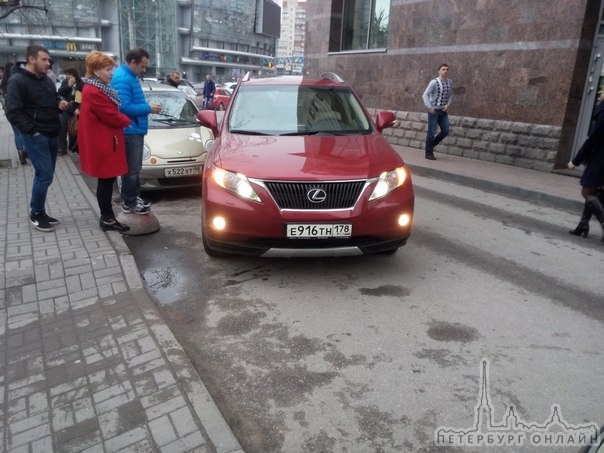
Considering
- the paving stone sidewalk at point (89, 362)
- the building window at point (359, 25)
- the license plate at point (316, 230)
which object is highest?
the building window at point (359, 25)

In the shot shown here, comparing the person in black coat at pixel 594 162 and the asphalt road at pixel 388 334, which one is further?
the person in black coat at pixel 594 162

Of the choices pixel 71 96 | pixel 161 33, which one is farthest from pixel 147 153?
pixel 161 33

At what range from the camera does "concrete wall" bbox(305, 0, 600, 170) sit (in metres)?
9.41

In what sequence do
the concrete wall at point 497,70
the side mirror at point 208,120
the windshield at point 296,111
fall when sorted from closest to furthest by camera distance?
the windshield at point 296,111
the side mirror at point 208,120
the concrete wall at point 497,70

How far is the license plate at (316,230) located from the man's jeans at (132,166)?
8.88 feet

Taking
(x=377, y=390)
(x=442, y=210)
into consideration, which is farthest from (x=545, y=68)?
(x=377, y=390)

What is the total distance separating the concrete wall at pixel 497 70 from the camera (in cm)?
941

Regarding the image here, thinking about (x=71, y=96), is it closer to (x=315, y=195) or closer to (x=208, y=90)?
(x=315, y=195)

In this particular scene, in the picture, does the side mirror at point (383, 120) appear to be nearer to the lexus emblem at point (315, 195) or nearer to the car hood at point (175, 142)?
the lexus emblem at point (315, 195)

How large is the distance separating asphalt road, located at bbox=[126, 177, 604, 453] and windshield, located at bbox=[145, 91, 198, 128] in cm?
289

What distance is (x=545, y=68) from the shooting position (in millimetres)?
9688

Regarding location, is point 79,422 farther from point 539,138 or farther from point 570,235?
point 539,138

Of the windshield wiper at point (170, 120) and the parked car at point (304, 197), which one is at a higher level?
the windshield wiper at point (170, 120)

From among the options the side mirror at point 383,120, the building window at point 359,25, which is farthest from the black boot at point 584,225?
the building window at point 359,25
